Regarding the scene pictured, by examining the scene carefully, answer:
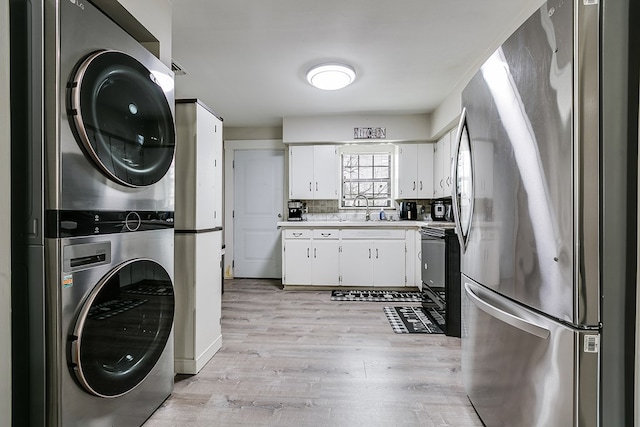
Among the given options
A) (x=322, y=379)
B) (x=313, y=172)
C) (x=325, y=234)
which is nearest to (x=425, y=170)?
(x=313, y=172)

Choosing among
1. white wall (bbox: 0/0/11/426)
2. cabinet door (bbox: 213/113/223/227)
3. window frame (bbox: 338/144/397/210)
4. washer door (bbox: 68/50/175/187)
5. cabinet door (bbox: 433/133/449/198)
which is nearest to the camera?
white wall (bbox: 0/0/11/426)

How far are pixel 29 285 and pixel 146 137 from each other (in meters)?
0.74

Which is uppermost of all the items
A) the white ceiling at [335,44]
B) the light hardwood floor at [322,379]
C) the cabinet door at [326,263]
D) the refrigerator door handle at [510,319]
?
the white ceiling at [335,44]

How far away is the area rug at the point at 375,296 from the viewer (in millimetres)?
3955

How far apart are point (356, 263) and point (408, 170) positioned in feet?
5.13

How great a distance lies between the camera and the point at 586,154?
905 mm

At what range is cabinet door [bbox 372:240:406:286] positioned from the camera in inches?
170

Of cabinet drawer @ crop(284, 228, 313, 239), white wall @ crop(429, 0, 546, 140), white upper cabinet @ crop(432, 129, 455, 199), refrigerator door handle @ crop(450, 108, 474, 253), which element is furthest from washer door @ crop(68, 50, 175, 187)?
white upper cabinet @ crop(432, 129, 455, 199)

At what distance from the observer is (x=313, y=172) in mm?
4859

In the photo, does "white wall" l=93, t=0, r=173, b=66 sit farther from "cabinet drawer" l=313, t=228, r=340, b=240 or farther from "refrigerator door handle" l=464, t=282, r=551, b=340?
"cabinet drawer" l=313, t=228, r=340, b=240

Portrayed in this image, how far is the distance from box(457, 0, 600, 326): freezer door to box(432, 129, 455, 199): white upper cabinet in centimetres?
270

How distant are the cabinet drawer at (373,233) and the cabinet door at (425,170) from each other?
0.77 metres

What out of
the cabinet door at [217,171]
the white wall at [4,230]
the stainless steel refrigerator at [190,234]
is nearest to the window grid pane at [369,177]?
the cabinet door at [217,171]

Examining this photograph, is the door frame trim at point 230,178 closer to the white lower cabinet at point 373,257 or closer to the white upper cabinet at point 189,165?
the white lower cabinet at point 373,257
